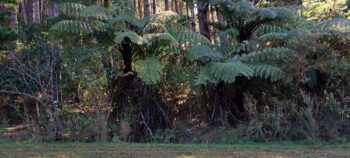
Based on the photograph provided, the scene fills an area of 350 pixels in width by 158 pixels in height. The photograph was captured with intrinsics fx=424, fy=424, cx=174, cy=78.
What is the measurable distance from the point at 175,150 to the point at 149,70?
2345 mm

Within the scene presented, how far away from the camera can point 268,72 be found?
9.29 meters

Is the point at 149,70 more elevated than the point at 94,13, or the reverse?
the point at 94,13

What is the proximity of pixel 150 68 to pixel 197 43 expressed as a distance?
1.47 metres

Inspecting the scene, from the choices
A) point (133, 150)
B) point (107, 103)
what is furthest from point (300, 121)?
point (107, 103)

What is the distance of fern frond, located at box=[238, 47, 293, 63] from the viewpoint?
9.51 m

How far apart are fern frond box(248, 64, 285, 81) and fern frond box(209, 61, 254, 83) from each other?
25 centimetres

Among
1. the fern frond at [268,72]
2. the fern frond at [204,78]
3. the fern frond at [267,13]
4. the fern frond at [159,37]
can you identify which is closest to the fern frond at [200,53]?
the fern frond at [204,78]

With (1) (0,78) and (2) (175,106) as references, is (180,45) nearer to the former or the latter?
(2) (175,106)

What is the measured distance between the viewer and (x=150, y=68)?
9602 millimetres

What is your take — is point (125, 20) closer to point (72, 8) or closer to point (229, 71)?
point (72, 8)

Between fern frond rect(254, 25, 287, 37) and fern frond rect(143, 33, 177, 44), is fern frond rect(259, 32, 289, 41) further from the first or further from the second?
fern frond rect(143, 33, 177, 44)

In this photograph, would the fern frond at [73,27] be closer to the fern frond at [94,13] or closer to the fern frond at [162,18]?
the fern frond at [94,13]

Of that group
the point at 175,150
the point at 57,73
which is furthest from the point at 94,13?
the point at 175,150

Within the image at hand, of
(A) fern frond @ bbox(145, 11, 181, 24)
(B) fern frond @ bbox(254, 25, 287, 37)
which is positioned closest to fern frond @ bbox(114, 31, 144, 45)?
(A) fern frond @ bbox(145, 11, 181, 24)
